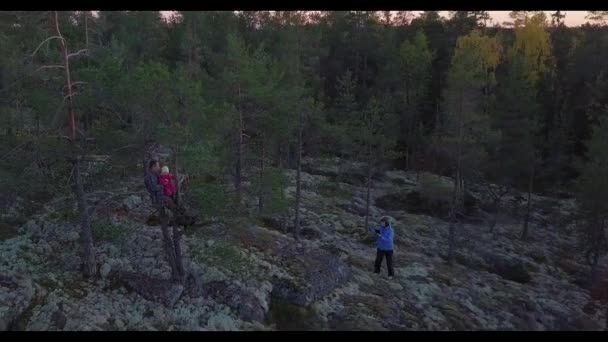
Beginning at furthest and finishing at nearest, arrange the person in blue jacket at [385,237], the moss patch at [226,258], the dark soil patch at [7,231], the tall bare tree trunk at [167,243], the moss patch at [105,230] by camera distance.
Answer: the dark soil patch at [7,231] < the person in blue jacket at [385,237] < the moss patch at [105,230] < the tall bare tree trunk at [167,243] < the moss patch at [226,258]

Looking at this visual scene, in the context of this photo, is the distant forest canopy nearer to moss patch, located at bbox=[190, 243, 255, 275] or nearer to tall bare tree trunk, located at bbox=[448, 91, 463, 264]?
tall bare tree trunk, located at bbox=[448, 91, 463, 264]

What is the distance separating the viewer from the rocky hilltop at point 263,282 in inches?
561

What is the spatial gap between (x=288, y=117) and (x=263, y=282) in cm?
933

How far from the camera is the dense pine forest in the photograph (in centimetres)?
1434

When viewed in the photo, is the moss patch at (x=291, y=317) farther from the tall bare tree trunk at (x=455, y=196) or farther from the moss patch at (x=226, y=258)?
the tall bare tree trunk at (x=455, y=196)

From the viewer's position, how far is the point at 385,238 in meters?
17.6

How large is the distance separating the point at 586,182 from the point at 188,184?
19.2 m

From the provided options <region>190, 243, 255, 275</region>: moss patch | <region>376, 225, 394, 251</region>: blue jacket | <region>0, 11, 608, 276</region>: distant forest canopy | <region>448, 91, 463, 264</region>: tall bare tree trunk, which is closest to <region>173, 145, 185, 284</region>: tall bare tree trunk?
<region>0, 11, 608, 276</region>: distant forest canopy

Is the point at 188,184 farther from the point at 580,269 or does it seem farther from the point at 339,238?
the point at 580,269

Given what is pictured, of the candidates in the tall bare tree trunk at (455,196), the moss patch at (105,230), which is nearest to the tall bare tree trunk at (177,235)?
the moss patch at (105,230)

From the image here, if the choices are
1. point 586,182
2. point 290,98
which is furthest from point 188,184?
point 586,182

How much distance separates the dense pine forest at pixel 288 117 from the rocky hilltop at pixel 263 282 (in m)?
0.63

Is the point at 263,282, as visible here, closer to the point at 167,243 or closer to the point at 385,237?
the point at 167,243

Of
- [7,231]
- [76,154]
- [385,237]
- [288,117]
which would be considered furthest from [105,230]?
[288,117]
